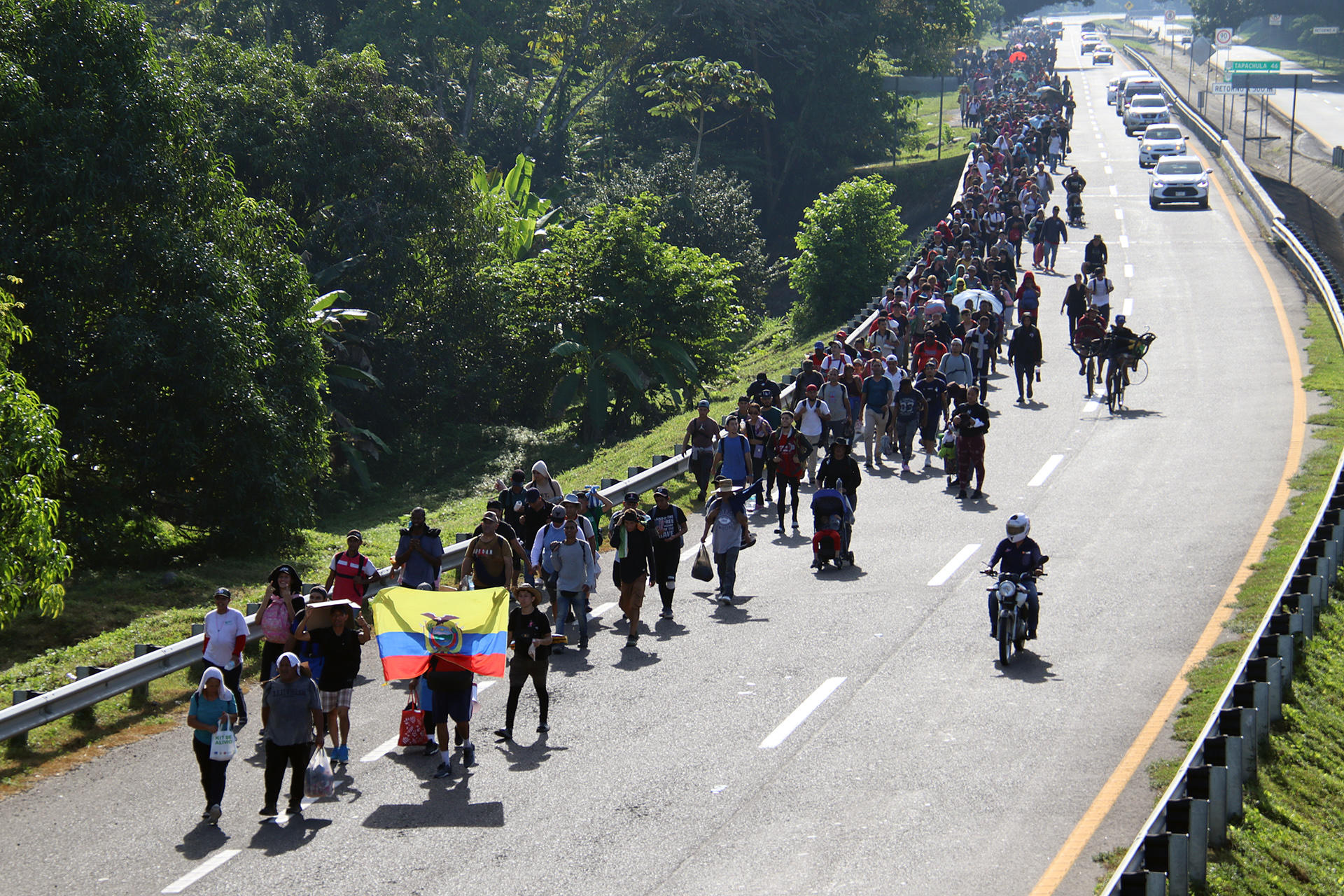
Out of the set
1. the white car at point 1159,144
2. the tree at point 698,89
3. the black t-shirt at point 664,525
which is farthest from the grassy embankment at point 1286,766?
the white car at point 1159,144

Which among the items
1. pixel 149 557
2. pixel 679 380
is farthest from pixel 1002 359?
pixel 149 557

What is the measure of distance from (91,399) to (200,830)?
10577 mm

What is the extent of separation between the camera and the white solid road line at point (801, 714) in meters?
12.4

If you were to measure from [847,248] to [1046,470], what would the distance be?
19.0m

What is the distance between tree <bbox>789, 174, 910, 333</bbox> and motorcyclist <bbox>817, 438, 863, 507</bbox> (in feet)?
73.7

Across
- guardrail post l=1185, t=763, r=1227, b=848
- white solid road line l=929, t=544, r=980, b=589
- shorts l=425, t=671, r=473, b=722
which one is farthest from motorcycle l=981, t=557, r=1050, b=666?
shorts l=425, t=671, r=473, b=722

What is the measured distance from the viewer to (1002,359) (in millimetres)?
30547

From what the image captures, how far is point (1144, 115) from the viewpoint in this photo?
225 ft

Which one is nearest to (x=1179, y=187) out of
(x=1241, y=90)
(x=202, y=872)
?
(x=202, y=872)

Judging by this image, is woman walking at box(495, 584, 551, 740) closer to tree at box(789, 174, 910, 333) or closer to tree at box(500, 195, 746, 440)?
tree at box(500, 195, 746, 440)

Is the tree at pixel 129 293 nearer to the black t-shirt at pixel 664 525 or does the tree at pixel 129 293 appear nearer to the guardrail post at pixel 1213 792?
the black t-shirt at pixel 664 525

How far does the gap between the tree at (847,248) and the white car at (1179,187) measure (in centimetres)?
1217

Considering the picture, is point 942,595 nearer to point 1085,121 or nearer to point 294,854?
point 294,854

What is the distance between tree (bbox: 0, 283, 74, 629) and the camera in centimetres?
1452
